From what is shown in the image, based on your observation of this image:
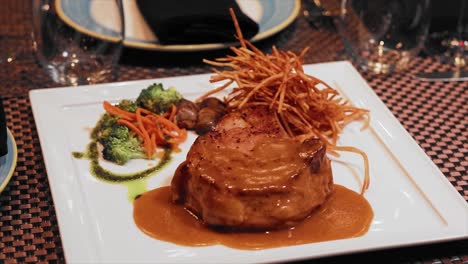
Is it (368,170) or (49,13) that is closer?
(368,170)

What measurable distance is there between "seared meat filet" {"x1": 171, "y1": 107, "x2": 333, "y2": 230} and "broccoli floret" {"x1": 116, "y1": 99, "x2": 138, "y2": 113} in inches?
18.8

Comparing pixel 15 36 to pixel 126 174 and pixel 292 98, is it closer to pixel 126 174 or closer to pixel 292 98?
pixel 126 174

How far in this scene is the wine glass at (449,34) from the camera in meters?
3.30

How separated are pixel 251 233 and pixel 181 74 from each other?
127cm

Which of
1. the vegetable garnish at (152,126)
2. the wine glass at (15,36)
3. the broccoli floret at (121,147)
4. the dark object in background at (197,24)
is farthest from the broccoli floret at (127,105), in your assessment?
the wine glass at (15,36)

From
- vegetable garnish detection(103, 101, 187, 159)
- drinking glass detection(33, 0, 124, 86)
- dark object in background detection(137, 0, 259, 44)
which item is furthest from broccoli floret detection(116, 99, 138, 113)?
dark object in background detection(137, 0, 259, 44)

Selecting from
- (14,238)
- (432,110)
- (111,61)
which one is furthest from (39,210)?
(432,110)

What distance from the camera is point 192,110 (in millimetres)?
2504

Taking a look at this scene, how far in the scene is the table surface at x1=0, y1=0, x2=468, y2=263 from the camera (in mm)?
2004

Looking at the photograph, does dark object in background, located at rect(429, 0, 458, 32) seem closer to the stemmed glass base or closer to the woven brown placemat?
the stemmed glass base

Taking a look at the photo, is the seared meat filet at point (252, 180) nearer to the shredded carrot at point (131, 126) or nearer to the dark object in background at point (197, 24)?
the shredded carrot at point (131, 126)

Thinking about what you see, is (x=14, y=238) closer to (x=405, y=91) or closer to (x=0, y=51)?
(x=0, y=51)

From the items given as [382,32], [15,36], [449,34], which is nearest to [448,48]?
[449,34]

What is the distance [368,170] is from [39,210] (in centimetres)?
113
